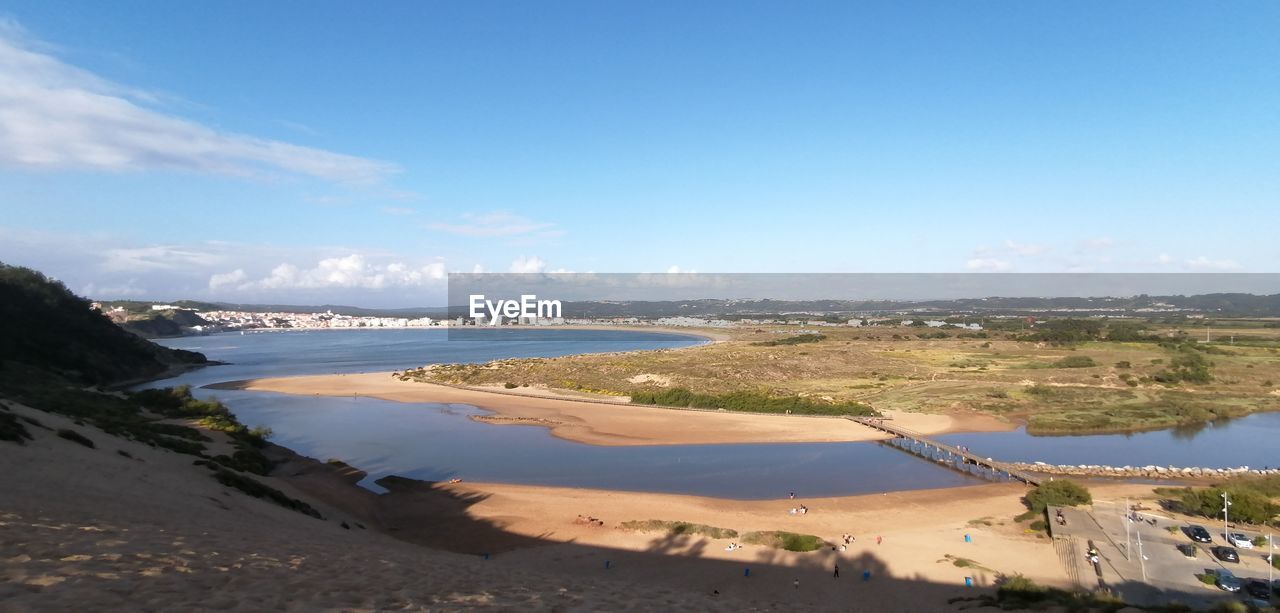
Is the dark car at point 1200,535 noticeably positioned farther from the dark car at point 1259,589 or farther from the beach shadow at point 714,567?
the beach shadow at point 714,567

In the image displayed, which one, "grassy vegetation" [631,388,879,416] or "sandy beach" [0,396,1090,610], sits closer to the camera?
"sandy beach" [0,396,1090,610]

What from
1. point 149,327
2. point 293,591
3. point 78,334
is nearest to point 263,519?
point 293,591

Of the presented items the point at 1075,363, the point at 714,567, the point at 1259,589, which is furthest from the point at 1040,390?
A: the point at 714,567

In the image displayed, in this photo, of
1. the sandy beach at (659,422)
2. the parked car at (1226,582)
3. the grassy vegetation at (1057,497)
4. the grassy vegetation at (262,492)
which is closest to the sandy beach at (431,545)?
the grassy vegetation at (262,492)

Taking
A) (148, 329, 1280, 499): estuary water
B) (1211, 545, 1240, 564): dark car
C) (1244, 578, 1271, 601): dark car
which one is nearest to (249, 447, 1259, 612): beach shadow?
(1244, 578, 1271, 601): dark car

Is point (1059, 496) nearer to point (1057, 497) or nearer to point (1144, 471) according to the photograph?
point (1057, 497)

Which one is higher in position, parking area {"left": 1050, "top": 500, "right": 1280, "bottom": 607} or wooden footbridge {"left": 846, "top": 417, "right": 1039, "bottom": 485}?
parking area {"left": 1050, "top": 500, "right": 1280, "bottom": 607}

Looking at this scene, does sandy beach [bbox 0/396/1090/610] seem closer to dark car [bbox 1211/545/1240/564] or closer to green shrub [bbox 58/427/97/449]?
green shrub [bbox 58/427/97/449]
